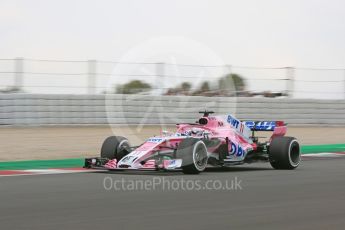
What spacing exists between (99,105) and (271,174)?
35.4 ft

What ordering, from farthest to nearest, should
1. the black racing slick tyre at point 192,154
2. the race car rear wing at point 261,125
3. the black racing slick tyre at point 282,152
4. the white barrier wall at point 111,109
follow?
the white barrier wall at point 111,109, the race car rear wing at point 261,125, the black racing slick tyre at point 282,152, the black racing slick tyre at point 192,154

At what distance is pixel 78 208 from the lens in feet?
22.7

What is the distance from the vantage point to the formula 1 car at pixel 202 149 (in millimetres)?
10102

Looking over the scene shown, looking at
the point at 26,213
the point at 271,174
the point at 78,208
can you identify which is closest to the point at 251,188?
the point at 271,174

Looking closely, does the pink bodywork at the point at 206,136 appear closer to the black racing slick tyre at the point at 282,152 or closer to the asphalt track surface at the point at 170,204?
the asphalt track surface at the point at 170,204

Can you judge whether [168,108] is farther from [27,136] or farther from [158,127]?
[27,136]

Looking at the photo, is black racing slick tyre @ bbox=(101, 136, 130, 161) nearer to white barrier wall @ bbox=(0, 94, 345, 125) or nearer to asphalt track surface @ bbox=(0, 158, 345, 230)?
asphalt track surface @ bbox=(0, 158, 345, 230)

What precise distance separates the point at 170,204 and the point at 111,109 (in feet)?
41.3

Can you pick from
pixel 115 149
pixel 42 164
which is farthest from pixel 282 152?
pixel 42 164

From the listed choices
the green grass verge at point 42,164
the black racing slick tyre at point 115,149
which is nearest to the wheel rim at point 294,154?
the black racing slick tyre at point 115,149

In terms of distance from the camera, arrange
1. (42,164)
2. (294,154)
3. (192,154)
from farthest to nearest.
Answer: (42,164) < (294,154) < (192,154)

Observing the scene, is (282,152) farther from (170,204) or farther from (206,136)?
(170,204)

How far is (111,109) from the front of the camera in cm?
1975

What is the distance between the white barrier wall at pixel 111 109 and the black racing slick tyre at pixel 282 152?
643 centimetres
